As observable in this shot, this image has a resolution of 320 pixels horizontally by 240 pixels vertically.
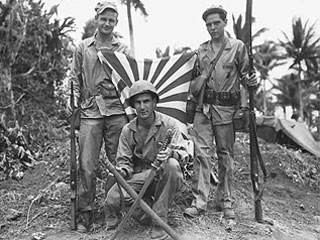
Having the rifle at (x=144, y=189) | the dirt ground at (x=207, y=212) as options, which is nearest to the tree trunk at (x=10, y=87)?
the dirt ground at (x=207, y=212)

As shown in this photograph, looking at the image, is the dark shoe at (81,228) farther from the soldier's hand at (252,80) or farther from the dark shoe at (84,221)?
the soldier's hand at (252,80)

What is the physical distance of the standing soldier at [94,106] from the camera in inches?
201

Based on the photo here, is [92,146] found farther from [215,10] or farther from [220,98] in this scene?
[215,10]

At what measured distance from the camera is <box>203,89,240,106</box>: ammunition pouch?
519 cm

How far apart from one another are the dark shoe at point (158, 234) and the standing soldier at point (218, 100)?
73cm

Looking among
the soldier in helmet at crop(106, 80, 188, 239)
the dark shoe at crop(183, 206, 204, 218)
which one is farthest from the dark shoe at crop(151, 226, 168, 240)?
the dark shoe at crop(183, 206, 204, 218)

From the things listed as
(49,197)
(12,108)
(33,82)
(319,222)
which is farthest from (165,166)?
(33,82)

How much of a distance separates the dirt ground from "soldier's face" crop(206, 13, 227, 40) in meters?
1.87

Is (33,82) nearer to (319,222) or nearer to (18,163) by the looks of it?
(18,163)

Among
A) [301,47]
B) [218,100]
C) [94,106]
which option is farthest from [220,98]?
[301,47]

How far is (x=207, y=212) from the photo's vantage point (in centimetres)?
533

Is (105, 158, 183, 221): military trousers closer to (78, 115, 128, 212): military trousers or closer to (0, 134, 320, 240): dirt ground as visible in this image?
(0, 134, 320, 240): dirt ground

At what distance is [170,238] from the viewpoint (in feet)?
14.8

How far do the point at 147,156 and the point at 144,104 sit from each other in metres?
0.51
